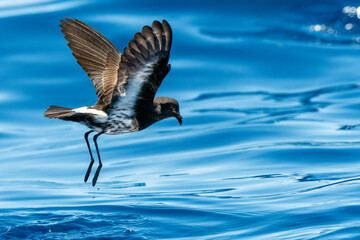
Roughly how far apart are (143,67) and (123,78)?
26cm

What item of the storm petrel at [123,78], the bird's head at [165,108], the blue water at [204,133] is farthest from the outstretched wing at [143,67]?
the blue water at [204,133]

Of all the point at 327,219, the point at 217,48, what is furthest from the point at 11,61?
the point at 327,219

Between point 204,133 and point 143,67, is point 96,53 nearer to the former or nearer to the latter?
point 143,67

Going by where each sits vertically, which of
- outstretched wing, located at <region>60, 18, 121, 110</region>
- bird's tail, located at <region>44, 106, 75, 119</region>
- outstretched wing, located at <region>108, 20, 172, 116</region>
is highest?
outstretched wing, located at <region>60, 18, 121, 110</region>

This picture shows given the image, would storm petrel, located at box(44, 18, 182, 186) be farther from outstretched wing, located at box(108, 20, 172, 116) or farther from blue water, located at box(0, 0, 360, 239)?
blue water, located at box(0, 0, 360, 239)

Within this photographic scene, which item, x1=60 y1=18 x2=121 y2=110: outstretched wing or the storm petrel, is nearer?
the storm petrel

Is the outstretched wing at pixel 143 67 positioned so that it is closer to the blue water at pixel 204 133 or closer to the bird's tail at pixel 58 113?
the bird's tail at pixel 58 113

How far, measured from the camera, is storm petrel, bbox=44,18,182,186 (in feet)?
18.1

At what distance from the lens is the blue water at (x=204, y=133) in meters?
7.26

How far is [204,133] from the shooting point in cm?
1104

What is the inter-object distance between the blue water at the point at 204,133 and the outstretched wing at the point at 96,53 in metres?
1.38

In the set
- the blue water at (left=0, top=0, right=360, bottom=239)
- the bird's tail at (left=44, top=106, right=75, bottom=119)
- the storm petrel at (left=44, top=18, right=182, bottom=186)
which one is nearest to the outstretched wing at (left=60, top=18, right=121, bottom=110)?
the storm petrel at (left=44, top=18, right=182, bottom=186)

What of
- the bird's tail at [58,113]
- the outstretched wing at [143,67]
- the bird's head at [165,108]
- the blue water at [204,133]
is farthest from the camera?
the blue water at [204,133]

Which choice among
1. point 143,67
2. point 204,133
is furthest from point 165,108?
point 204,133
